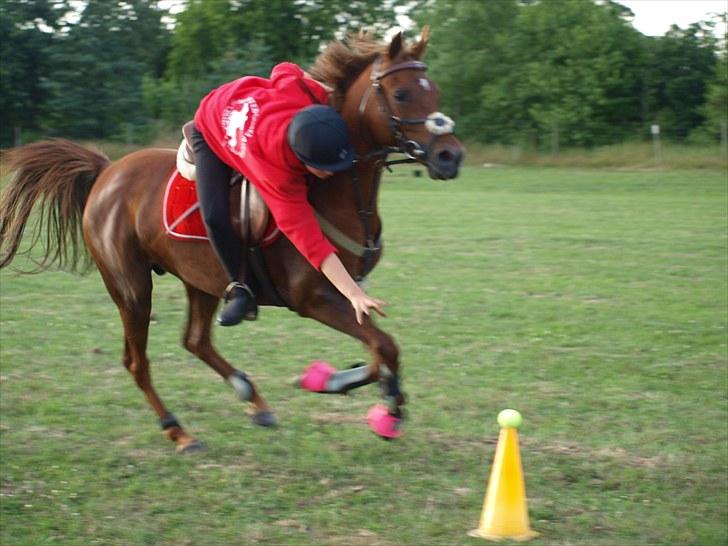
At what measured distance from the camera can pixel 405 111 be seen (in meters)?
5.36

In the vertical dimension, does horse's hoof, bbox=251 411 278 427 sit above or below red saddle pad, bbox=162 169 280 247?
below

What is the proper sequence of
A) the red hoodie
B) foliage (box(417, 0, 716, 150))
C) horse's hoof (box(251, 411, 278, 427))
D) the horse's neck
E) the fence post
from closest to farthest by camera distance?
the red hoodie
the horse's neck
horse's hoof (box(251, 411, 278, 427))
the fence post
foliage (box(417, 0, 716, 150))

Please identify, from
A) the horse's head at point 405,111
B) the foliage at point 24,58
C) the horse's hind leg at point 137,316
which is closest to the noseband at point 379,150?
the horse's head at point 405,111

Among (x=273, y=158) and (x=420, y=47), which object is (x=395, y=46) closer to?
(x=420, y=47)

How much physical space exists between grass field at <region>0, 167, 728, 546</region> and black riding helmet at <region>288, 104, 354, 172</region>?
180cm

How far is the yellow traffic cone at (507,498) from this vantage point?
4840mm

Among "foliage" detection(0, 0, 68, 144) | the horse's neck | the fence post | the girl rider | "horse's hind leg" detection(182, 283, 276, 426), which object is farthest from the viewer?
"foliage" detection(0, 0, 68, 144)

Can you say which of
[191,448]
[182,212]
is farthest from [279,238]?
[191,448]

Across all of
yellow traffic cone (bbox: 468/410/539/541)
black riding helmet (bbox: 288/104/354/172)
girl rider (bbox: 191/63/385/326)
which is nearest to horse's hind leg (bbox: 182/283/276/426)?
girl rider (bbox: 191/63/385/326)

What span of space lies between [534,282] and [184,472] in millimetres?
6861

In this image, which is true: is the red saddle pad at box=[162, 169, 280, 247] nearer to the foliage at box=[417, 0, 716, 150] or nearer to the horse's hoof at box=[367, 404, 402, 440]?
the horse's hoof at box=[367, 404, 402, 440]

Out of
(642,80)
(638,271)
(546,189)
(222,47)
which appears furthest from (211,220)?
(222,47)

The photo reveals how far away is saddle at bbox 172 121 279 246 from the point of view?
5.86 m

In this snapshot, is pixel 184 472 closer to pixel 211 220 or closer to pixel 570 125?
pixel 211 220
